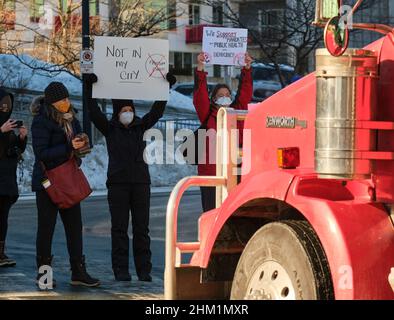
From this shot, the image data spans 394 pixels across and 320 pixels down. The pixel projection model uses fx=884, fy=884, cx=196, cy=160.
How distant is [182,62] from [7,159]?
46751 mm

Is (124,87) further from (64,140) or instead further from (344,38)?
(344,38)

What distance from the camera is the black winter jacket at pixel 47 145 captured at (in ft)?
26.2

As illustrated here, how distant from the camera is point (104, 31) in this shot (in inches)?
1000

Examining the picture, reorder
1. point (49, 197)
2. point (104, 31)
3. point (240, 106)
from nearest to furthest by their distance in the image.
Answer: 1. point (49, 197)
2. point (240, 106)
3. point (104, 31)

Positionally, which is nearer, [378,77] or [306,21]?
[378,77]

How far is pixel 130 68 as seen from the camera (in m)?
8.40

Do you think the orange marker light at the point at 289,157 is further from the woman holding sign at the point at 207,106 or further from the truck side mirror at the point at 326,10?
the woman holding sign at the point at 207,106

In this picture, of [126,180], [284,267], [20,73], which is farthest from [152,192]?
[284,267]

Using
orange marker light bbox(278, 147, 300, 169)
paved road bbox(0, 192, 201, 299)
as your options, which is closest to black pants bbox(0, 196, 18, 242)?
paved road bbox(0, 192, 201, 299)

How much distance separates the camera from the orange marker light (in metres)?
4.51

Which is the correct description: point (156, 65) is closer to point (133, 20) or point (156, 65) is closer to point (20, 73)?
point (133, 20)

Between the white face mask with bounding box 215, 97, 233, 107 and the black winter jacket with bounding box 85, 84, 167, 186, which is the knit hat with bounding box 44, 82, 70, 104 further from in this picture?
the white face mask with bounding box 215, 97, 233, 107
